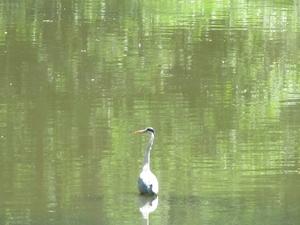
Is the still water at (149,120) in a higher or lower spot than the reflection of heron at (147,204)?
higher

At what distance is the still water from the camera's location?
9.07 meters

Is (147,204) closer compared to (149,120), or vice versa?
(147,204)

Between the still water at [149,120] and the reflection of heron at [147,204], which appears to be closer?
the reflection of heron at [147,204]

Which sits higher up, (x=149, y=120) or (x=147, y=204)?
(x=149, y=120)

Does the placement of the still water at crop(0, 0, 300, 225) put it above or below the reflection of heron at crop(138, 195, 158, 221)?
above

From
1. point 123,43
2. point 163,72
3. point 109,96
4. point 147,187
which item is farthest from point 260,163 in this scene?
point 123,43

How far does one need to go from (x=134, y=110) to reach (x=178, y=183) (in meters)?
4.05

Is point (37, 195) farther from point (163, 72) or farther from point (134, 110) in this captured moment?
point (163, 72)

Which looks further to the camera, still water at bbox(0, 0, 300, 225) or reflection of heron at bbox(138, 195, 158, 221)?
still water at bbox(0, 0, 300, 225)

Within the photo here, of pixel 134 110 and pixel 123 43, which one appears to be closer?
pixel 134 110

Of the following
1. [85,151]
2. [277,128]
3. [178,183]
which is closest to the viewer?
[178,183]

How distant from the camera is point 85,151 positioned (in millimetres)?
11344

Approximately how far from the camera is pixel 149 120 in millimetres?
12953

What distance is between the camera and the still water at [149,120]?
9.07 m
